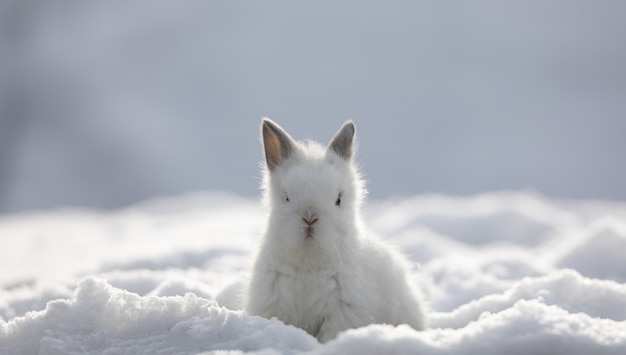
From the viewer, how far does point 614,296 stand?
20.7 ft

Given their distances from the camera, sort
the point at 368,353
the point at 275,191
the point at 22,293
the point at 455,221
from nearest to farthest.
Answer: the point at 368,353 < the point at 275,191 < the point at 22,293 < the point at 455,221

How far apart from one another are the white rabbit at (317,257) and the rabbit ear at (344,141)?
19 millimetres

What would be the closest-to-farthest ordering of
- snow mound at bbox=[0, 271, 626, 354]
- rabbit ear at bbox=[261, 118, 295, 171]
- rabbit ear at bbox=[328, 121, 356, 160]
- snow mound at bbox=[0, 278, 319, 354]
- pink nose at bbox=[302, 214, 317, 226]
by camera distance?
snow mound at bbox=[0, 271, 626, 354] < snow mound at bbox=[0, 278, 319, 354] < pink nose at bbox=[302, 214, 317, 226] < rabbit ear at bbox=[261, 118, 295, 171] < rabbit ear at bbox=[328, 121, 356, 160]

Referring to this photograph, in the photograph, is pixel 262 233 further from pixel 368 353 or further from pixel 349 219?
pixel 368 353

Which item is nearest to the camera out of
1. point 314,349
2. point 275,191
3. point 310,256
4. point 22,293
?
point 314,349

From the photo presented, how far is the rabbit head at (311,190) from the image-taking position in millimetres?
5516

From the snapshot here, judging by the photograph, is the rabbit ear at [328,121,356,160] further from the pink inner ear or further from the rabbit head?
the pink inner ear

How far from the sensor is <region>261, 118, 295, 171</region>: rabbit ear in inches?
238

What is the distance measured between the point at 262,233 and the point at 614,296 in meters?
3.00

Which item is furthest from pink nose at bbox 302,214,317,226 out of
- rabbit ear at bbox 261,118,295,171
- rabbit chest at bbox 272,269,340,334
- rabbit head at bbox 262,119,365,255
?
rabbit ear at bbox 261,118,295,171

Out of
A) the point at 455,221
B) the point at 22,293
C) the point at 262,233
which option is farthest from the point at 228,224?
the point at 262,233

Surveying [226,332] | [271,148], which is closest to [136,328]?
[226,332]

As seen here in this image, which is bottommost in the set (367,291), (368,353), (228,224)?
(368,353)

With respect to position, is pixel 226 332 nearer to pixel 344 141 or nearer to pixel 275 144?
pixel 275 144
